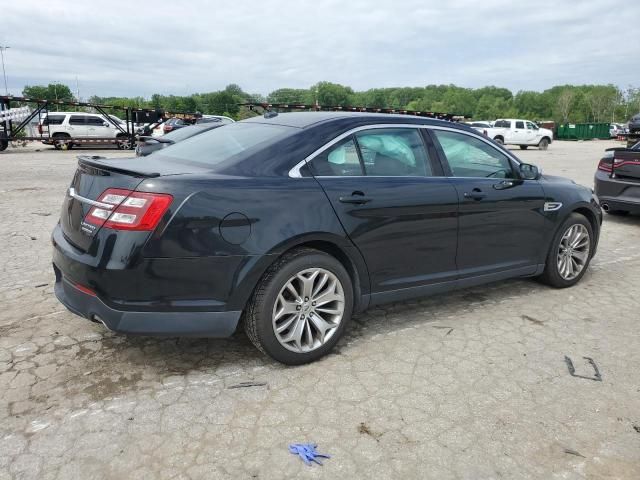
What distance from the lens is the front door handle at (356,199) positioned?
337 cm

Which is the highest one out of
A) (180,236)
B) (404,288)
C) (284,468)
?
(180,236)

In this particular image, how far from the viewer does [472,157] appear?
424cm

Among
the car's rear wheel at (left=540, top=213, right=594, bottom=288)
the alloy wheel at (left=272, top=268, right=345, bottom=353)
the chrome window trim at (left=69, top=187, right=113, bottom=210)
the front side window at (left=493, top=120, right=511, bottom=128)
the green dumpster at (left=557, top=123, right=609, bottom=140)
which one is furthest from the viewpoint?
the green dumpster at (left=557, top=123, right=609, bottom=140)

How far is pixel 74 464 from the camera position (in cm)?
237

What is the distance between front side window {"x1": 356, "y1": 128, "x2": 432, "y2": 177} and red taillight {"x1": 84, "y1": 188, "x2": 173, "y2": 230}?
142 centimetres

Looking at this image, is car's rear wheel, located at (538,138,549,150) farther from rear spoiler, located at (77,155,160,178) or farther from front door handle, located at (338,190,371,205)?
rear spoiler, located at (77,155,160,178)

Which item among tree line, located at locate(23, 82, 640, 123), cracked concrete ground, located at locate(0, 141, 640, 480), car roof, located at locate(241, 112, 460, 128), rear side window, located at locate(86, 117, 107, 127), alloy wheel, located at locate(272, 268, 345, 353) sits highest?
tree line, located at locate(23, 82, 640, 123)

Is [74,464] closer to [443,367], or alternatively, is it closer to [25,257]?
[443,367]

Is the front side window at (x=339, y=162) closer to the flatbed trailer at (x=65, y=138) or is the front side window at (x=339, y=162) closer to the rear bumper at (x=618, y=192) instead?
the rear bumper at (x=618, y=192)

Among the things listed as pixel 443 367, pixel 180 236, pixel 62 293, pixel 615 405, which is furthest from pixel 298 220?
pixel 615 405

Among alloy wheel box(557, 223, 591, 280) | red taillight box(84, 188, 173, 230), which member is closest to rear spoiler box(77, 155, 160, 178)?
red taillight box(84, 188, 173, 230)

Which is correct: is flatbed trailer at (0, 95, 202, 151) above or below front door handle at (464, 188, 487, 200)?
above

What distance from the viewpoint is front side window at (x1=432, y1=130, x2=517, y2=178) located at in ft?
13.4

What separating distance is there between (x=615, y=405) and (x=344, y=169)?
2093 millimetres
